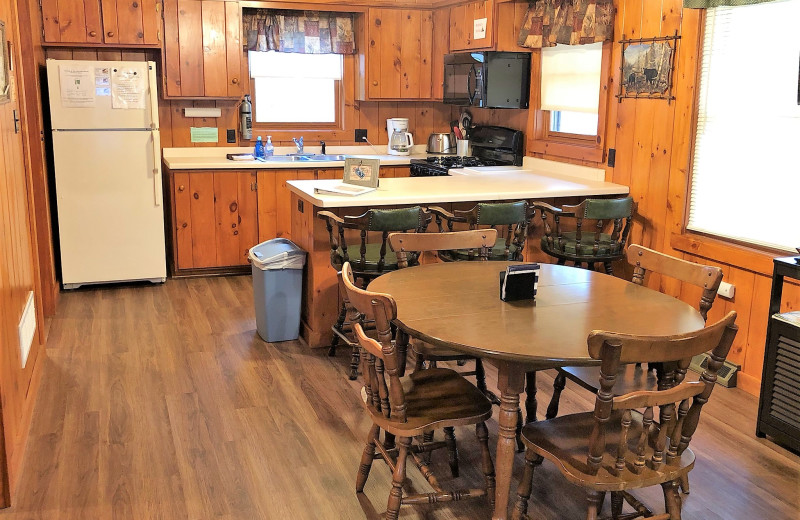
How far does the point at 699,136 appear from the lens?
4.07 meters

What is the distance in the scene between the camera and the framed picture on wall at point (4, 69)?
3.30 m

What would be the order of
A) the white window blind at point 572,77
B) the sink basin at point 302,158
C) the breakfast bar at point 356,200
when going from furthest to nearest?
the sink basin at point 302,158 → the white window blind at point 572,77 → the breakfast bar at point 356,200

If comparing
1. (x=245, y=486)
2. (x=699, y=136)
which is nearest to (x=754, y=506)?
(x=245, y=486)

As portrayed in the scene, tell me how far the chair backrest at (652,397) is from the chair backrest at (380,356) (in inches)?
23.4

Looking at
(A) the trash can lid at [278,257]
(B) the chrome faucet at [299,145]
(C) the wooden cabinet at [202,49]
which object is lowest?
(A) the trash can lid at [278,257]

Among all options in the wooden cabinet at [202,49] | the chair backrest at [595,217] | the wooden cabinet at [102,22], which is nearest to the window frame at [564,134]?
the chair backrest at [595,217]

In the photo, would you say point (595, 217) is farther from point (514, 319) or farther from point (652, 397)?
point (652, 397)

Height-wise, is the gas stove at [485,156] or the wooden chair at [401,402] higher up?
the gas stove at [485,156]

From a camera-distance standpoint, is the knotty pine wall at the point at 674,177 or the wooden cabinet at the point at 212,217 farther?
the wooden cabinet at the point at 212,217

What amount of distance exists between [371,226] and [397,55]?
3.16m

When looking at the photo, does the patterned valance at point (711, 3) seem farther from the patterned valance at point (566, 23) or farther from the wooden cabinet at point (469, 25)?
the wooden cabinet at point (469, 25)

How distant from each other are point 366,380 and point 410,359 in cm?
169

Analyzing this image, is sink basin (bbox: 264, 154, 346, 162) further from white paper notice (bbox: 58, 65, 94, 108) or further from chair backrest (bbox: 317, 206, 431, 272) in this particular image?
chair backrest (bbox: 317, 206, 431, 272)

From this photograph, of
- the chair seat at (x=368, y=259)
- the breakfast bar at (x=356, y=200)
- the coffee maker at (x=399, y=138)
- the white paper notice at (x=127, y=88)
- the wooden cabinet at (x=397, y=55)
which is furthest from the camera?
the coffee maker at (x=399, y=138)
